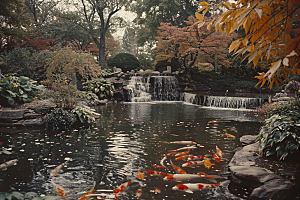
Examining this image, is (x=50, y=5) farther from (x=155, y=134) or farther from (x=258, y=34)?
(x=258, y=34)

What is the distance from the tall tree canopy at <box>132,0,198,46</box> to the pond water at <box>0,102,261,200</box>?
18.0m

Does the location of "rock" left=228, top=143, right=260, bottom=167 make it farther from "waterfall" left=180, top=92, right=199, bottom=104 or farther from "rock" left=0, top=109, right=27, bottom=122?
"waterfall" left=180, top=92, right=199, bottom=104

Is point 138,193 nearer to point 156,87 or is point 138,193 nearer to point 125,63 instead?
point 156,87

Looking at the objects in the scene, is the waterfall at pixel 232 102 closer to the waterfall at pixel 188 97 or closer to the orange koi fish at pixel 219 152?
the waterfall at pixel 188 97

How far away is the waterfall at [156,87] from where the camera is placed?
58.6ft

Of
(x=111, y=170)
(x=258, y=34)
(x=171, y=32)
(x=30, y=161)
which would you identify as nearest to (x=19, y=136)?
(x=30, y=161)

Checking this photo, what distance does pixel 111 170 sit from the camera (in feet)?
14.4

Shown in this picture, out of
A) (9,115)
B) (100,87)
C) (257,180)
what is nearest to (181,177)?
(257,180)

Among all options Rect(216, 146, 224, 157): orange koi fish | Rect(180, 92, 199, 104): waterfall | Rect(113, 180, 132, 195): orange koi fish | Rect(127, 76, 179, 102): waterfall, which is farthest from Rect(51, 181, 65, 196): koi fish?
Rect(127, 76, 179, 102): waterfall

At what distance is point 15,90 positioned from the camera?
29.4ft

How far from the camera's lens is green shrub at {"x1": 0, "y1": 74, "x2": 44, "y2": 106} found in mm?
8430

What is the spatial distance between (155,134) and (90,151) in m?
2.25

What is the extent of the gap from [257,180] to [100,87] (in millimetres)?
A: 13083

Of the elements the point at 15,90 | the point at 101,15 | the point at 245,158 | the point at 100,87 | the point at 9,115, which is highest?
the point at 101,15
